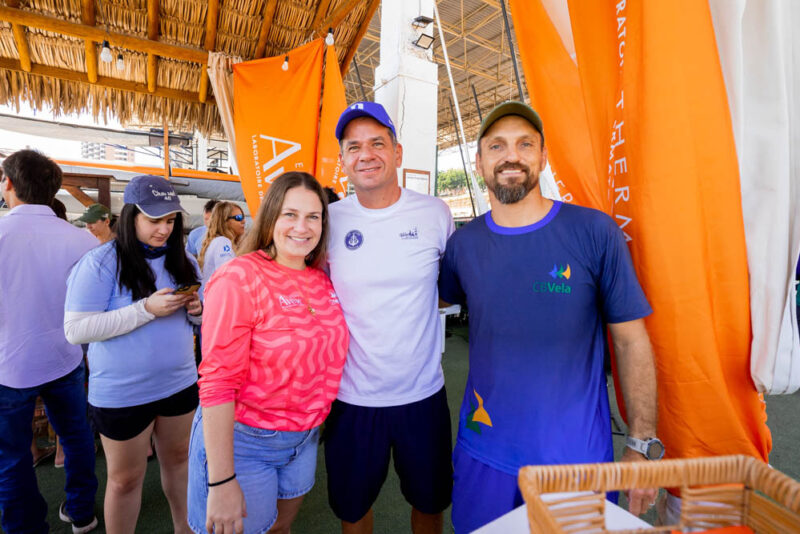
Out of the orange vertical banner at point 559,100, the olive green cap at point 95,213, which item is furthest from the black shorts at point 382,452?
the olive green cap at point 95,213

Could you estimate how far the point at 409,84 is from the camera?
350 cm

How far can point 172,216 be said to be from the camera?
5.99ft

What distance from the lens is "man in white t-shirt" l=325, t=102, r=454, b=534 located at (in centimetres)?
156

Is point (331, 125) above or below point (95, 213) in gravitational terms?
above

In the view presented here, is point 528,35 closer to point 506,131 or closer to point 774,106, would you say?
point 506,131

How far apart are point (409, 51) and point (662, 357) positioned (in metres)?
3.36

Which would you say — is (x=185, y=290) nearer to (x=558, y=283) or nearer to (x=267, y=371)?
(x=267, y=371)

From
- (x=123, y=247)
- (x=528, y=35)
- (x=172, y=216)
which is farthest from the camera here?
(x=172, y=216)

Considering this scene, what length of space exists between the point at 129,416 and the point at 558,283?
185 cm

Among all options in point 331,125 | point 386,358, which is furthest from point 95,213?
point 386,358

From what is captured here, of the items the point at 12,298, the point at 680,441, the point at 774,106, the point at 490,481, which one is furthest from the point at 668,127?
the point at 12,298

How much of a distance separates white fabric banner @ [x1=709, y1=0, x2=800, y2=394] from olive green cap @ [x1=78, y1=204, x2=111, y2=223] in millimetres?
4162

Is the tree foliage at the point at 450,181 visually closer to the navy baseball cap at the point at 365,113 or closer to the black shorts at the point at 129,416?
the navy baseball cap at the point at 365,113

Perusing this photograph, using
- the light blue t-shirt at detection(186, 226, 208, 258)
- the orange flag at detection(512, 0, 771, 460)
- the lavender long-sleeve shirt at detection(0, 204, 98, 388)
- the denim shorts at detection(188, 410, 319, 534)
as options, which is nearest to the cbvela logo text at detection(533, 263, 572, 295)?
the orange flag at detection(512, 0, 771, 460)
